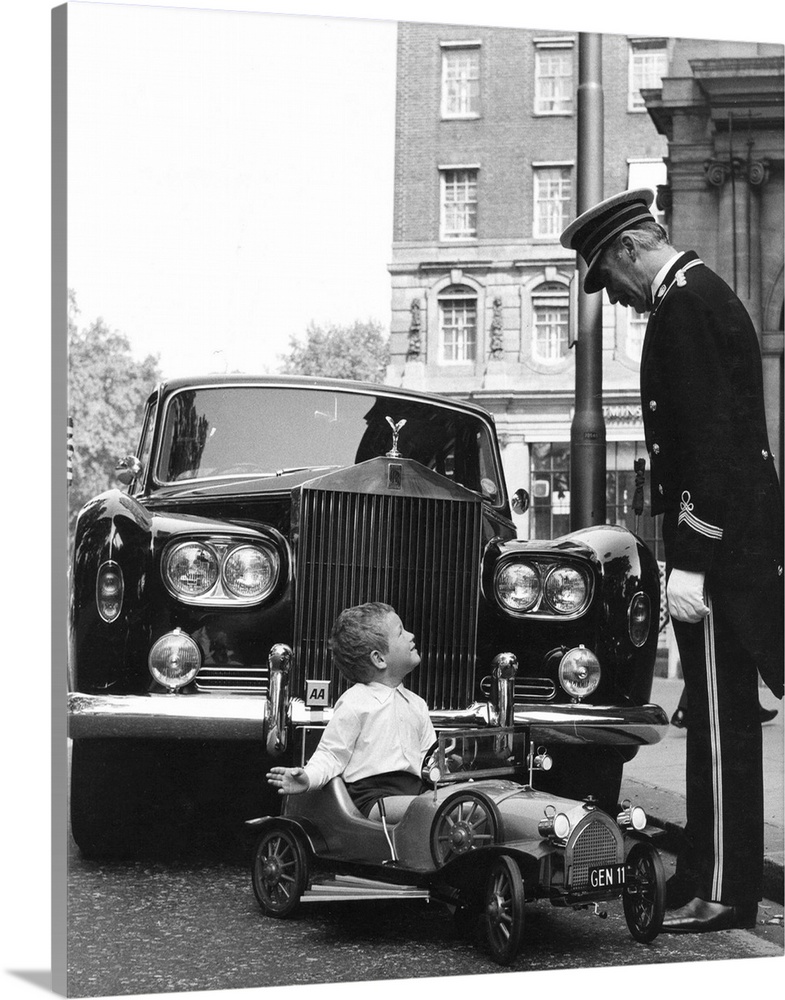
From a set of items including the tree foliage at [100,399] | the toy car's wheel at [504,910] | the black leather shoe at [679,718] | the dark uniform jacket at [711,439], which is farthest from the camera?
the black leather shoe at [679,718]

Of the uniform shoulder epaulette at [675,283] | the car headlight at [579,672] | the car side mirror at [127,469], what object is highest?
the uniform shoulder epaulette at [675,283]

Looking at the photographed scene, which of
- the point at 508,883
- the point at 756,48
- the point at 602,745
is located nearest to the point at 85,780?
the point at 508,883

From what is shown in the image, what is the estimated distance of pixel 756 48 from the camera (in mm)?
5668

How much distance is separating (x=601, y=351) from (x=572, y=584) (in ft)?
2.94

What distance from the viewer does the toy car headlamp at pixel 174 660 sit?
4.72 metres

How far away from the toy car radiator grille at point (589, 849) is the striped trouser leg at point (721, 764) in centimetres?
106

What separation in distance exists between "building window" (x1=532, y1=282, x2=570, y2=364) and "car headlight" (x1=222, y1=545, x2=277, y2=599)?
4.33 feet

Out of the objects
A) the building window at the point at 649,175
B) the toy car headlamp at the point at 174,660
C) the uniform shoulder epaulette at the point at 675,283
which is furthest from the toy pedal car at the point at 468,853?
the building window at the point at 649,175

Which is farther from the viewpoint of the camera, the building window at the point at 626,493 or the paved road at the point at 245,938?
the building window at the point at 626,493

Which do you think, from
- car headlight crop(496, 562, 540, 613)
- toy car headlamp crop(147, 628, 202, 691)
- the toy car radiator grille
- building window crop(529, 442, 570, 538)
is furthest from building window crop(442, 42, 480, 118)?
the toy car radiator grille

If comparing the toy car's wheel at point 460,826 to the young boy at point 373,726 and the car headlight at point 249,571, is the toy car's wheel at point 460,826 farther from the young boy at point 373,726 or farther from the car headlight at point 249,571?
the car headlight at point 249,571

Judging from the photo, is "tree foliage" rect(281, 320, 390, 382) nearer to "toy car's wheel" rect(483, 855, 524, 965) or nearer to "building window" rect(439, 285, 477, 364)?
"building window" rect(439, 285, 477, 364)

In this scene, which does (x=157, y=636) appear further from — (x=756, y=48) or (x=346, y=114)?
(x=756, y=48)

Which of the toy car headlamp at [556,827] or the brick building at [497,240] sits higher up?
the brick building at [497,240]
